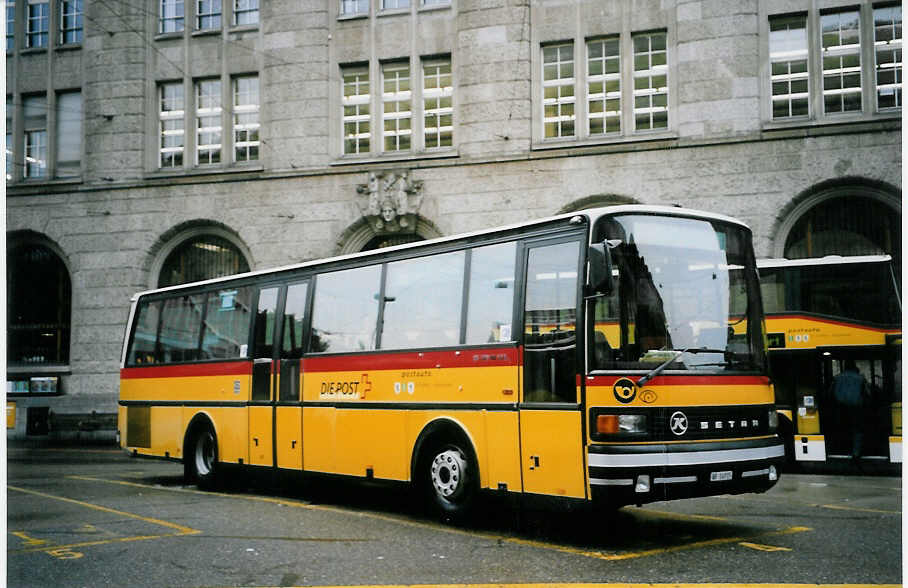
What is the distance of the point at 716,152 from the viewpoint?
67.9ft

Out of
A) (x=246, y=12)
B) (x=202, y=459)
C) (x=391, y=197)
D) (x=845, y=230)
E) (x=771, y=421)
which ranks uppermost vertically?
(x=246, y=12)

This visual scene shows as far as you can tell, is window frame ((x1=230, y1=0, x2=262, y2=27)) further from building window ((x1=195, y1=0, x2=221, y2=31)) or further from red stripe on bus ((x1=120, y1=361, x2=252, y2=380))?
red stripe on bus ((x1=120, y1=361, x2=252, y2=380))

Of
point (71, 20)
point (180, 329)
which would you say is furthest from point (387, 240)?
point (71, 20)

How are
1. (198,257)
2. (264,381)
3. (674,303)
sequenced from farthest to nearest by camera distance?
(198,257) → (264,381) → (674,303)

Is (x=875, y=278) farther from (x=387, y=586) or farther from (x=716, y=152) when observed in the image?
(x=387, y=586)

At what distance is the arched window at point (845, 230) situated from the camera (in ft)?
55.5

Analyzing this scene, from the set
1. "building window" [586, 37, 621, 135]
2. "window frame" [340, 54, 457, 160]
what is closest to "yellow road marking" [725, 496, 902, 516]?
"building window" [586, 37, 621, 135]

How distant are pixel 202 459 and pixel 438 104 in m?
11.3

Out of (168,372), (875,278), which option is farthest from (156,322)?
(875,278)

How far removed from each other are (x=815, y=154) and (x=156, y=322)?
12.3m

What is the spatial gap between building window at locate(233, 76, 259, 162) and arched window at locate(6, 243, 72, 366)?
5.07 m

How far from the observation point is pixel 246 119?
24.0m

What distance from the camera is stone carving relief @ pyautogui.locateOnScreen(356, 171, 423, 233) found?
23.3m

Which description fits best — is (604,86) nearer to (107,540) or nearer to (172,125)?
(172,125)
